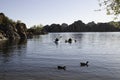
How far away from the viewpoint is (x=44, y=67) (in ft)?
153

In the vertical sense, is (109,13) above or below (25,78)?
above

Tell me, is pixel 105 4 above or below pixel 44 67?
above

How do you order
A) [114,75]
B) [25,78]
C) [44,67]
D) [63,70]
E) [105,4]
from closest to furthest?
1. [105,4]
2. [25,78]
3. [114,75]
4. [63,70]
5. [44,67]

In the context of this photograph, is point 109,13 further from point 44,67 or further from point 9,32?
point 9,32

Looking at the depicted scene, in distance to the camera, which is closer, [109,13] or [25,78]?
[109,13]

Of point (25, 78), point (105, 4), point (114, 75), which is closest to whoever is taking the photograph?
point (105, 4)

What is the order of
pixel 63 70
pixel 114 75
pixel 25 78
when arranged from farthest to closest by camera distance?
pixel 63 70, pixel 114 75, pixel 25 78

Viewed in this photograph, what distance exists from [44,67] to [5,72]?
8.33 meters

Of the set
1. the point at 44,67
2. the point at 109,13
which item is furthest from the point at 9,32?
the point at 109,13

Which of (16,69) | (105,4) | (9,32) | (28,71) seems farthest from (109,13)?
(9,32)

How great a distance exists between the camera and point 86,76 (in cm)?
3828

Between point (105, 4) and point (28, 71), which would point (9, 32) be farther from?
point (105, 4)

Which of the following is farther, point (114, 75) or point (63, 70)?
point (63, 70)

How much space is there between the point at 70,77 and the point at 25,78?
6.96 m
